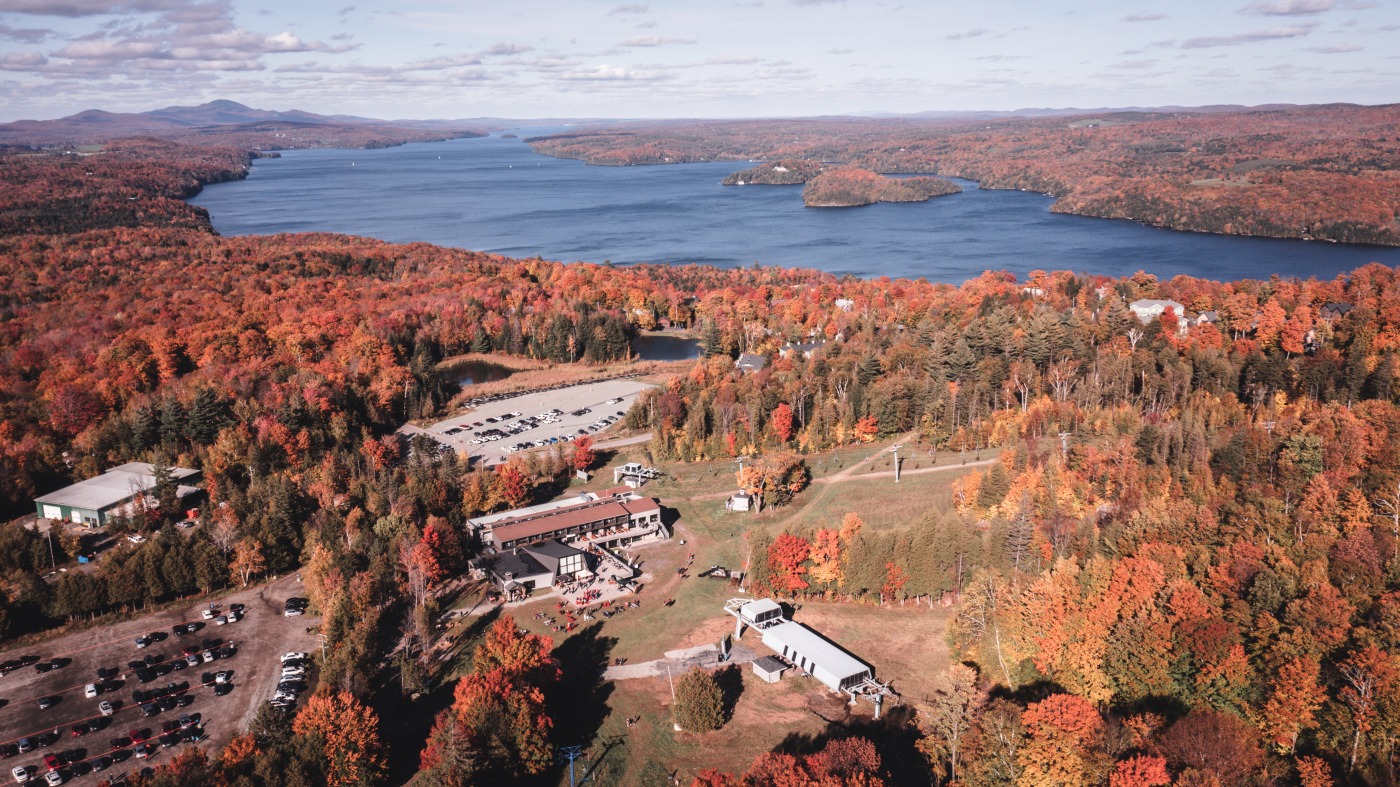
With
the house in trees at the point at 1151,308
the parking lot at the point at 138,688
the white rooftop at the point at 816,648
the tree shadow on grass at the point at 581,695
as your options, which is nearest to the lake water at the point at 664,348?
the house in trees at the point at 1151,308

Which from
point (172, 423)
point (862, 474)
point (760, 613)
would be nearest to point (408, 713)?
point (760, 613)

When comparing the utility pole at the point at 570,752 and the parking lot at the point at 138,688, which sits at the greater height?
the utility pole at the point at 570,752

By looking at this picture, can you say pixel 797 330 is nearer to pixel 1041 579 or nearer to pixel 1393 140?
pixel 1041 579

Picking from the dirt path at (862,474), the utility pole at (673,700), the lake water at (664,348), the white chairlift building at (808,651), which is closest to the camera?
the utility pole at (673,700)

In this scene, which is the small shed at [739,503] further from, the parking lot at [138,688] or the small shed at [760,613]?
the parking lot at [138,688]

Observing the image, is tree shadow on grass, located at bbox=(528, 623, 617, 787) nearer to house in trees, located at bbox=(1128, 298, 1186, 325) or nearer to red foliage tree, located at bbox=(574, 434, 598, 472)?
red foliage tree, located at bbox=(574, 434, 598, 472)
